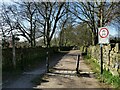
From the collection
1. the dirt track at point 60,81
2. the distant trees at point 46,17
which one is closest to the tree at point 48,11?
the distant trees at point 46,17

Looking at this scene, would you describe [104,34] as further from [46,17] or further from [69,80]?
[46,17]


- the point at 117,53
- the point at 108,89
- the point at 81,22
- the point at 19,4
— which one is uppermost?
the point at 19,4

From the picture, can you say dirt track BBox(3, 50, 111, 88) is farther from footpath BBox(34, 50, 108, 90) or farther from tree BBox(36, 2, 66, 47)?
tree BBox(36, 2, 66, 47)

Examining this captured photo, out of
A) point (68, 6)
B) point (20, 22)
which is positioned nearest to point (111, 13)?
point (68, 6)

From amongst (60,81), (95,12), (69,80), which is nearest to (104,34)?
(69,80)

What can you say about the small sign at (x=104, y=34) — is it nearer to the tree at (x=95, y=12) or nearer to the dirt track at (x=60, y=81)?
the dirt track at (x=60, y=81)

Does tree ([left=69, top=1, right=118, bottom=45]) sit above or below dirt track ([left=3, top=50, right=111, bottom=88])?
above

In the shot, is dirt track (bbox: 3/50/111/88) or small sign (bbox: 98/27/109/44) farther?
small sign (bbox: 98/27/109/44)

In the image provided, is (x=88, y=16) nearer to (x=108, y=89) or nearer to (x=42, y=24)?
(x=42, y=24)

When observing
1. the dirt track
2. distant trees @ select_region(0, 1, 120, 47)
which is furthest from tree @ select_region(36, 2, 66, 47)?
the dirt track

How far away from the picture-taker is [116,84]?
10250 millimetres

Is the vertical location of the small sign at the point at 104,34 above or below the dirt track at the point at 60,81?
above

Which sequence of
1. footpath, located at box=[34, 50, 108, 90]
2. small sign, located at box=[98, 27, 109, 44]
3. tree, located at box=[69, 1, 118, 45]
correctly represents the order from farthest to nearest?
tree, located at box=[69, 1, 118, 45] → small sign, located at box=[98, 27, 109, 44] → footpath, located at box=[34, 50, 108, 90]

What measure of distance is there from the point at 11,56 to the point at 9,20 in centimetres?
2666
